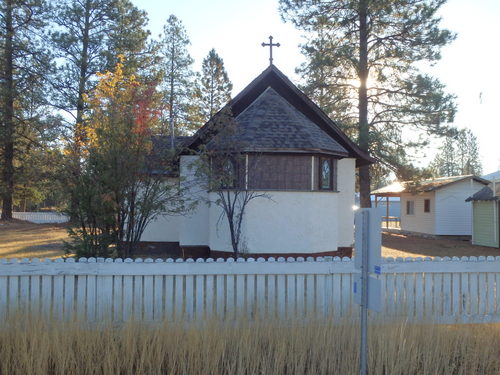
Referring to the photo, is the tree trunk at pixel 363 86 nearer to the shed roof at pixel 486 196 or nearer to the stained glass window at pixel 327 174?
the shed roof at pixel 486 196

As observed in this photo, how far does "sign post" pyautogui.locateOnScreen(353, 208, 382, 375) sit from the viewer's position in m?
4.04

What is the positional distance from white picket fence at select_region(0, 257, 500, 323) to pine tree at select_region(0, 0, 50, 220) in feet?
87.7

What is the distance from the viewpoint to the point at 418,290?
695cm

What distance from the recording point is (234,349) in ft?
16.6

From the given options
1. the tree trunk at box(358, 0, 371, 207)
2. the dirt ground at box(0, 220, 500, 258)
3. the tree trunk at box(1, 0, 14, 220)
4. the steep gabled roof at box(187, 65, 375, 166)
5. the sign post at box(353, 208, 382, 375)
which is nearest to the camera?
the sign post at box(353, 208, 382, 375)

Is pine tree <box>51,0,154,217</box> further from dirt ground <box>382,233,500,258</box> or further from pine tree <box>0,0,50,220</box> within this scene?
dirt ground <box>382,233,500,258</box>

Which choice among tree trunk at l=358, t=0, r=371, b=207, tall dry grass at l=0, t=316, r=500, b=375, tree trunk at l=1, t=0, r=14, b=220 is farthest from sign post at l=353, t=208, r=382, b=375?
tree trunk at l=1, t=0, r=14, b=220

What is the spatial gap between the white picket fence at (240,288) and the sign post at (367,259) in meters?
1.81

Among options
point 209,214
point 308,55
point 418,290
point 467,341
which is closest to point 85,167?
point 209,214

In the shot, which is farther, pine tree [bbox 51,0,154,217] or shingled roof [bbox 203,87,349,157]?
pine tree [bbox 51,0,154,217]

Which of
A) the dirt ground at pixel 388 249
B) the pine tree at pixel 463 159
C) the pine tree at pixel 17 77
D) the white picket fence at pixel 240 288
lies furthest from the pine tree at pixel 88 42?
the pine tree at pixel 463 159

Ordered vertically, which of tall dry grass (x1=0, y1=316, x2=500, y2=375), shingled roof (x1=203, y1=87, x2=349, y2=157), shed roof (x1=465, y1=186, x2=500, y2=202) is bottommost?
tall dry grass (x1=0, y1=316, x2=500, y2=375)

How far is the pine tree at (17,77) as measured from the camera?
99.5ft

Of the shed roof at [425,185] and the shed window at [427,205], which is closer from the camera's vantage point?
the shed roof at [425,185]
